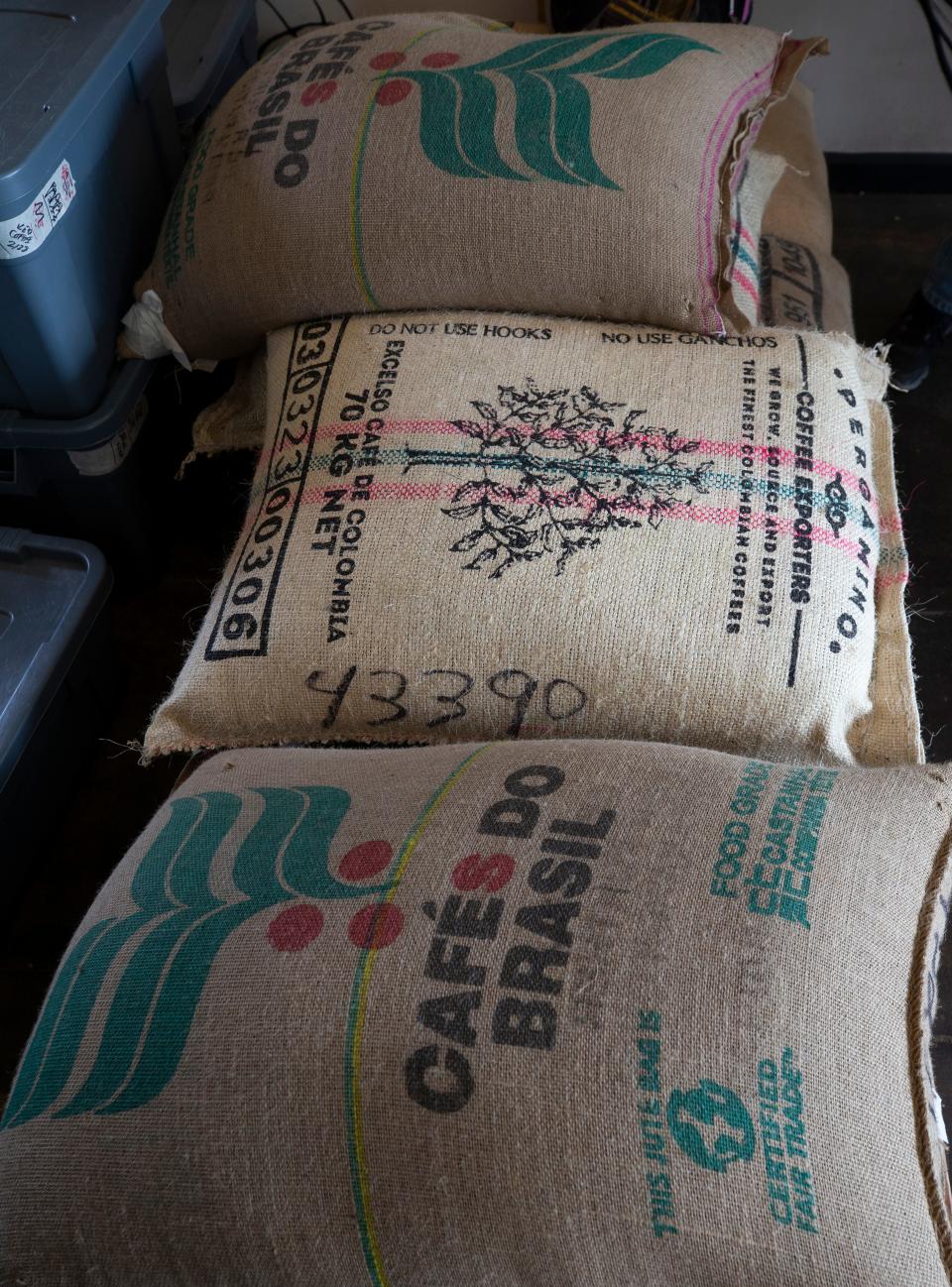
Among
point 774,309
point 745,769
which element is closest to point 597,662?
point 745,769

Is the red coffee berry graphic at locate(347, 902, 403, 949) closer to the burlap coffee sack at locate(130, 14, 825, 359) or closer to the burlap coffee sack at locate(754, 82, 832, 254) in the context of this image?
the burlap coffee sack at locate(130, 14, 825, 359)

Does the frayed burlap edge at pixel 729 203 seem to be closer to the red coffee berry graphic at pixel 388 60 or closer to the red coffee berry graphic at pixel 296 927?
the red coffee berry graphic at pixel 388 60

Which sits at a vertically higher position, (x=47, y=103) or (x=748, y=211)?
(x=47, y=103)

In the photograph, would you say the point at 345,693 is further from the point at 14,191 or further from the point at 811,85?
the point at 811,85

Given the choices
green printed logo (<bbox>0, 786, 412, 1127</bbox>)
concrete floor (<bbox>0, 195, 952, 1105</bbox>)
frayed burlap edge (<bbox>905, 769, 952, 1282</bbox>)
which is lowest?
concrete floor (<bbox>0, 195, 952, 1105</bbox>)

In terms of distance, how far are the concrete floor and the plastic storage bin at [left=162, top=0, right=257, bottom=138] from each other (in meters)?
0.39

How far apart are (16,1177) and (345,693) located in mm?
416

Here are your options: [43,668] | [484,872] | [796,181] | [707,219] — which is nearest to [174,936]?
[484,872]

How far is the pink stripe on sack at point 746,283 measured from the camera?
1.13m

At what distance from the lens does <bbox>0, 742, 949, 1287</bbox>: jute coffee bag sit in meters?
0.55

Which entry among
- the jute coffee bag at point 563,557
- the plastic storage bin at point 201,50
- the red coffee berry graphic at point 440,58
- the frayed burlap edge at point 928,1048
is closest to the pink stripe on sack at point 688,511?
the jute coffee bag at point 563,557

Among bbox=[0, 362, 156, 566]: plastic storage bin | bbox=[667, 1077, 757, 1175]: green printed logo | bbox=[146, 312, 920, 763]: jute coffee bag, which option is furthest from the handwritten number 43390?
bbox=[0, 362, 156, 566]: plastic storage bin

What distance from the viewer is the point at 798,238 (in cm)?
136

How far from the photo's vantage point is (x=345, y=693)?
0.88 meters
